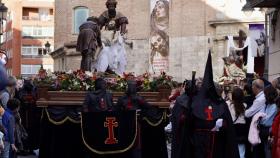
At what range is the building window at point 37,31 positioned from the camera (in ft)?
305

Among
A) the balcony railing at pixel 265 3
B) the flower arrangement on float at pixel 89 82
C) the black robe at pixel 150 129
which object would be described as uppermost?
the balcony railing at pixel 265 3

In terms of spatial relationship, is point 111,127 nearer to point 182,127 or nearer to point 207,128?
point 182,127

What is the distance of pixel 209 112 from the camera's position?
10.5 m

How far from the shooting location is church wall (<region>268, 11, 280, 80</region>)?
23.0m

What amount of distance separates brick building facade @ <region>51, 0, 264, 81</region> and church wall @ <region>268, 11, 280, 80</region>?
15.3 m

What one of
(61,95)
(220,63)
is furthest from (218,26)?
(61,95)

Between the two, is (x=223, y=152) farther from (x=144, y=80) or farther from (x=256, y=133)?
(x=144, y=80)

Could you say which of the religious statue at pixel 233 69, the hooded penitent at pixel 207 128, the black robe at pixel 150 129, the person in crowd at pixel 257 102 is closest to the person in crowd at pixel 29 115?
the black robe at pixel 150 129

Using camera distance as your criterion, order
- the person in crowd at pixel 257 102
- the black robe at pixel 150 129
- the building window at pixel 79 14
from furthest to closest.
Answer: the building window at pixel 79 14
the black robe at pixel 150 129
the person in crowd at pixel 257 102

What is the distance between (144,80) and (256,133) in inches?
162

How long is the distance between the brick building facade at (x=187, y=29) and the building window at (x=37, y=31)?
43.6 metres

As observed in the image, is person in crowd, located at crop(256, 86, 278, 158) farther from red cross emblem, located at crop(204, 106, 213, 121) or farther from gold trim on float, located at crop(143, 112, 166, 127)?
gold trim on float, located at crop(143, 112, 166, 127)

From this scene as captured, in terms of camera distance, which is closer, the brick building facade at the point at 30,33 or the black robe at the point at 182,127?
the black robe at the point at 182,127

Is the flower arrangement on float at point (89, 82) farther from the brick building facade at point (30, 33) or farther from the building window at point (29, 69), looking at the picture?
the brick building facade at point (30, 33)
